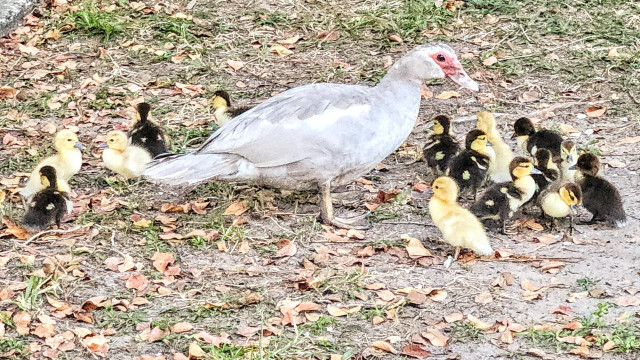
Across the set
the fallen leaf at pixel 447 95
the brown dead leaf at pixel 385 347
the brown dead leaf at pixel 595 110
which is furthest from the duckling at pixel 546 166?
the brown dead leaf at pixel 385 347

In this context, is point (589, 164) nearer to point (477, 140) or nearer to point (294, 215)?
point (477, 140)

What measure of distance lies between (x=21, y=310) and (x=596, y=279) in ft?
10.2

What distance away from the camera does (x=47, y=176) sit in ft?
21.1

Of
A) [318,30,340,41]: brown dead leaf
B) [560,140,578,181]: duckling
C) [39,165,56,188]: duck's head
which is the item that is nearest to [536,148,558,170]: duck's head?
[560,140,578,181]: duckling

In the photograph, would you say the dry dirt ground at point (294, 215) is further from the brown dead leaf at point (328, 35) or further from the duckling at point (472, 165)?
the duckling at point (472, 165)

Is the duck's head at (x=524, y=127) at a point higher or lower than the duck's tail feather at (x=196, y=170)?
higher

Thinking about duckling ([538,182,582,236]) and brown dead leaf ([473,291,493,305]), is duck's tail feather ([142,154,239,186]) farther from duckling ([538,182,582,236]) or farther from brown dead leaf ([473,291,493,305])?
duckling ([538,182,582,236])

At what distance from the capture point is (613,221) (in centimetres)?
635

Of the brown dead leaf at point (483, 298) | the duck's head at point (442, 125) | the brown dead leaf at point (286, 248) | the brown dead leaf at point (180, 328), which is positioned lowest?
the brown dead leaf at point (180, 328)

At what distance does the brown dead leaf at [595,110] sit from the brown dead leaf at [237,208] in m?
2.86

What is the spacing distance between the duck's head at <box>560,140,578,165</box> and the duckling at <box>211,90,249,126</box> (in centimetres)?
231

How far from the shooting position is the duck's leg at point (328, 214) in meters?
6.58

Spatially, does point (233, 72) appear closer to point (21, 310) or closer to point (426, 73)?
point (426, 73)

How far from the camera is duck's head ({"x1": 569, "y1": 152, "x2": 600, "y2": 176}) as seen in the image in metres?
6.54
